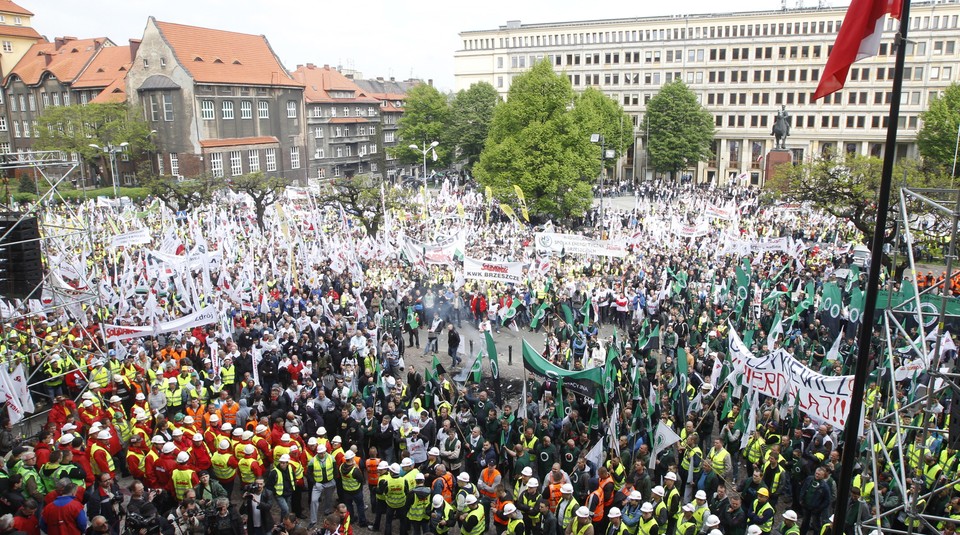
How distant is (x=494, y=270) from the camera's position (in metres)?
18.5

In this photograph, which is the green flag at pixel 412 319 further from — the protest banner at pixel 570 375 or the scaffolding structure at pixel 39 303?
the scaffolding structure at pixel 39 303

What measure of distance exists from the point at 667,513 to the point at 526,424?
291 cm

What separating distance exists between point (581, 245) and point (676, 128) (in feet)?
159

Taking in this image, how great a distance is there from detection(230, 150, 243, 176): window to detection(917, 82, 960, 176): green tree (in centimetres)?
5399

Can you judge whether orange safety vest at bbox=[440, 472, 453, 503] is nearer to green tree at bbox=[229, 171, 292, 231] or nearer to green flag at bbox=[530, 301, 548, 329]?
green flag at bbox=[530, 301, 548, 329]

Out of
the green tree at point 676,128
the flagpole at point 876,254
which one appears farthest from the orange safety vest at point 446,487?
the green tree at point 676,128

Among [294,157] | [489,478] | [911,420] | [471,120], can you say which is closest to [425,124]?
[471,120]

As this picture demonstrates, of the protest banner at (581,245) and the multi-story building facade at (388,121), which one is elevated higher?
the multi-story building facade at (388,121)

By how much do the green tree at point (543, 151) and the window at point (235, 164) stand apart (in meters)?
28.2

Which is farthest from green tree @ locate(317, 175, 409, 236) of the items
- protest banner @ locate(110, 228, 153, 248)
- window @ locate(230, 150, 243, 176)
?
window @ locate(230, 150, 243, 176)

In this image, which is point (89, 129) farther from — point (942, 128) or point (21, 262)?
point (942, 128)

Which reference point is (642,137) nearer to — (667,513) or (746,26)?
(746,26)

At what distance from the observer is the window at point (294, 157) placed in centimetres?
6588

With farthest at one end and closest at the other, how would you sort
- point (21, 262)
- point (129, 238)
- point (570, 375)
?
point (129, 238) < point (570, 375) < point (21, 262)
